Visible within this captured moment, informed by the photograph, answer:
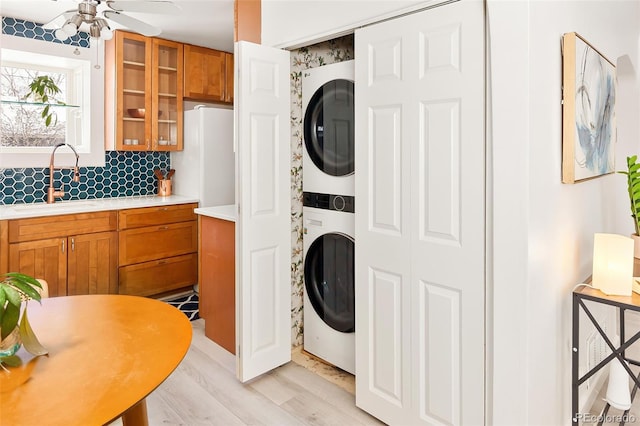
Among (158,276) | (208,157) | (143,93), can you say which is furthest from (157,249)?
(143,93)

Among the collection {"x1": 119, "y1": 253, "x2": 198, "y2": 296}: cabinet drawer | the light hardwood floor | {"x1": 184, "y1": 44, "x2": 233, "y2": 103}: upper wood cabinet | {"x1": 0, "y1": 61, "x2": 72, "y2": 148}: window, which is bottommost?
the light hardwood floor

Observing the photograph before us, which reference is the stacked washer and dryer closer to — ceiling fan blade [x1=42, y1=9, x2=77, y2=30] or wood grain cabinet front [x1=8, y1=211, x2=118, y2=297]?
ceiling fan blade [x1=42, y1=9, x2=77, y2=30]

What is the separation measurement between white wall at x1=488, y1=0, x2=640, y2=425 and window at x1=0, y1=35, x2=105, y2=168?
3.43 m

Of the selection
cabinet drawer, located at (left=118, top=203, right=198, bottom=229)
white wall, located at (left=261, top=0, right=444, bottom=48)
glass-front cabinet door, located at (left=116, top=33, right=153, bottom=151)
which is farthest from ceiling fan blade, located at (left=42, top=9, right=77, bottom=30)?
cabinet drawer, located at (left=118, top=203, right=198, bottom=229)

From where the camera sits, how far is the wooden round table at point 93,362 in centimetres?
96

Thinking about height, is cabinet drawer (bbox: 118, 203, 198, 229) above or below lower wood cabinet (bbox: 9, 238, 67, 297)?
above

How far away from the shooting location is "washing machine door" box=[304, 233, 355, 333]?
8.36 ft

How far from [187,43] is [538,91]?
366 centimetres

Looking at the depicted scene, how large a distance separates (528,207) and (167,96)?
371 cm

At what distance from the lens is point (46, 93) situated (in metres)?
3.81

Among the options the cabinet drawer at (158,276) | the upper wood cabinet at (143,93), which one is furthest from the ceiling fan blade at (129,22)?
the cabinet drawer at (158,276)

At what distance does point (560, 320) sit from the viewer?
1828 mm

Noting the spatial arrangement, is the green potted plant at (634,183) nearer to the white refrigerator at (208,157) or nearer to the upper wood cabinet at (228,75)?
the white refrigerator at (208,157)

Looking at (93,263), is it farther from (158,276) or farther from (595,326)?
(595,326)
